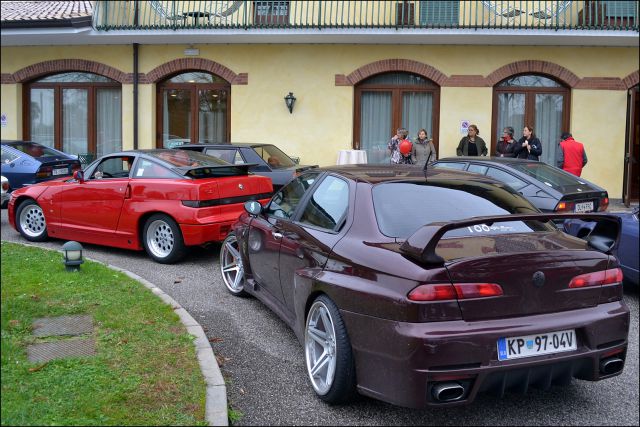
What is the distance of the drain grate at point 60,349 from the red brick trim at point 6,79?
15.7 metres

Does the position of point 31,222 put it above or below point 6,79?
below

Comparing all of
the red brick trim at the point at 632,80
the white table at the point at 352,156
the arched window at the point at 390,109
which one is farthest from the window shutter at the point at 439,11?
the red brick trim at the point at 632,80

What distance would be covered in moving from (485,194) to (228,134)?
1364cm

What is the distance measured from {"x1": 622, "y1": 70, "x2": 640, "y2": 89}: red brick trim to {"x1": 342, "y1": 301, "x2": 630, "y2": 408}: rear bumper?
45.0 ft

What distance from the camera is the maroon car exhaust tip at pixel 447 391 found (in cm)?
348

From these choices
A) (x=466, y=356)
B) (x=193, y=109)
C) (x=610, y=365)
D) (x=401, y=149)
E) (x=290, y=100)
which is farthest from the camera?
(x=193, y=109)

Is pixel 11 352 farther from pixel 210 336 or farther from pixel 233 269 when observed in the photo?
pixel 233 269

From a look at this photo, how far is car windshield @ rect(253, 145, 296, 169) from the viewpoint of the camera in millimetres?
12375

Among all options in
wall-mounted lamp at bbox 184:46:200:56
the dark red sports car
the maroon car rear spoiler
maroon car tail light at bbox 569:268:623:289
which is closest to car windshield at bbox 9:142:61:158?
the dark red sports car

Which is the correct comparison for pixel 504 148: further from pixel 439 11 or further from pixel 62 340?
pixel 62 340

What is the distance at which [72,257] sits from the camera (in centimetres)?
707

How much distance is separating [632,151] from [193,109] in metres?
11.0

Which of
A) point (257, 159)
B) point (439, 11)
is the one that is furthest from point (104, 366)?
point (439, 11)

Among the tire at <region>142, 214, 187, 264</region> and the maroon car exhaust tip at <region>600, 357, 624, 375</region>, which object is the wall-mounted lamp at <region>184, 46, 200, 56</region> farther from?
the maroon car exhaust tip at <region>600, 357, 624, 375</region>
